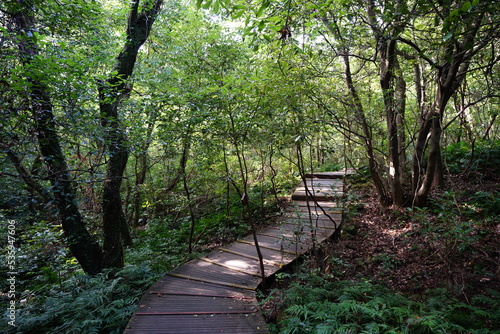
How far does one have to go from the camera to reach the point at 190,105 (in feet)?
14.4

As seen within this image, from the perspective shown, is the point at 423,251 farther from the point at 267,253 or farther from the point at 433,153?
the point at 267,253

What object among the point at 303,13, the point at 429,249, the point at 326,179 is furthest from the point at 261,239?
the point at 326,179

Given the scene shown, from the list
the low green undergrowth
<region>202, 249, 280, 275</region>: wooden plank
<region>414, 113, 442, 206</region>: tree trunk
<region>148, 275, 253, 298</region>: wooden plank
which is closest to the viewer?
the low green undergrowth

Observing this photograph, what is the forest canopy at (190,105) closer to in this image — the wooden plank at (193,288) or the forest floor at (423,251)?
the forest floor at (423,251)

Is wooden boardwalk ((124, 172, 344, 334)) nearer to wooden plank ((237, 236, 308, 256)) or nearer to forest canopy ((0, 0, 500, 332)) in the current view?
wooden plank ((237, 236, 308, 256))

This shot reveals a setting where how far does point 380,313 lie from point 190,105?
13.2 ft

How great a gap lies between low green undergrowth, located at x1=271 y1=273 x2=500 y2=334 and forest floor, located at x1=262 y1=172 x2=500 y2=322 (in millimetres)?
240

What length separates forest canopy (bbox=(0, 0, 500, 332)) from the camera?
3.41 m

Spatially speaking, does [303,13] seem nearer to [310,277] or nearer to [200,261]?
[310,277]

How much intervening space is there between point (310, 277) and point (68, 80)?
15.7 feet

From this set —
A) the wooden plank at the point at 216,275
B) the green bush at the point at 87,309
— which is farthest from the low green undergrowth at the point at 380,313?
the green bush at the point at 87,309

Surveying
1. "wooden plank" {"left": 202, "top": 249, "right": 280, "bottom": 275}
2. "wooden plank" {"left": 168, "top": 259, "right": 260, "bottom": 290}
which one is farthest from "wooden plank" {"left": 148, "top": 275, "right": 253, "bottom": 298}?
"wooden plank" {"left": 202, "top": 249, "right": 280, "bottom": 275}

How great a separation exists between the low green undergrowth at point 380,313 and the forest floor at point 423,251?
24cm

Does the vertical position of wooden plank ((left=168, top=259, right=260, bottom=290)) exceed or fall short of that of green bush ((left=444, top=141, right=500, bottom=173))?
it falls short
